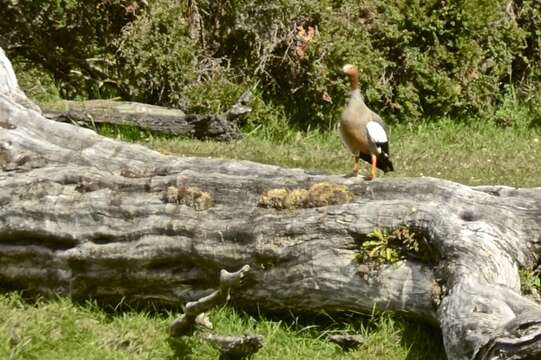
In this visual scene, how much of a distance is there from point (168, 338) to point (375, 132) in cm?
198

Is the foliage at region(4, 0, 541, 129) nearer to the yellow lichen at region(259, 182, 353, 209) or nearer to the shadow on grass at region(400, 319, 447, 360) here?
the yellow lichen at region(259, 182, 353, 209)

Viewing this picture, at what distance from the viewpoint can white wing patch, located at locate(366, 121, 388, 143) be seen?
7.22 metres

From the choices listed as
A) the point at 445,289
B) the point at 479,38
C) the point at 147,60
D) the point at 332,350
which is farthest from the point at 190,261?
the point at 479,38

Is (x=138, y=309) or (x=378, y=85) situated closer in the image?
(x=138, y=309)

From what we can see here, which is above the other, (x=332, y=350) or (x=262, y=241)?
(x=262, y=241)

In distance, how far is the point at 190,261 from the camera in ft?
20.5

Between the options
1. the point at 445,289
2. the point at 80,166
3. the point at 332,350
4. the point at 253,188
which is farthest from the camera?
the point at 80,166

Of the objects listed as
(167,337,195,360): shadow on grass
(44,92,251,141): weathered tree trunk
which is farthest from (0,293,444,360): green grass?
(44,92,251,141): weathered tree trunk

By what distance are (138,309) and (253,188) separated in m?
0.92

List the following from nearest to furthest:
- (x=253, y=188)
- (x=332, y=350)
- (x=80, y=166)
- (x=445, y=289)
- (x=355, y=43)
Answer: (x=445, y=289), (x=332, y=350), (x=253, y=188), (x=80, y=166), (x=355, y=43)

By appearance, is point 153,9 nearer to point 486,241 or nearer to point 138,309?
point 138,309

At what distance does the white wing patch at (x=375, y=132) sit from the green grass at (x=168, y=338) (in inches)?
60.3

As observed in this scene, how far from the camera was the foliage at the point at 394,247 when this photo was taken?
5.78 meters

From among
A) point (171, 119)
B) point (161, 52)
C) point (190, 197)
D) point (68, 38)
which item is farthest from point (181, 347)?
point (68, 38)
